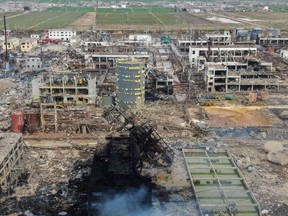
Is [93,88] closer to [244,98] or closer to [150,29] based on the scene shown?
[244,98]

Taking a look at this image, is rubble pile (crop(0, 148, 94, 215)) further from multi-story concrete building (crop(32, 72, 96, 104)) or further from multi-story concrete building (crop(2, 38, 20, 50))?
multi-story concrete building (crop(2, 38, 20, 50))

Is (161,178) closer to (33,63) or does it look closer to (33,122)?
(33,122)

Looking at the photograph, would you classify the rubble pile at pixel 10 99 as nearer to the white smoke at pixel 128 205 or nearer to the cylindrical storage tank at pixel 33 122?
the cylindrical storage tank at pixel 33 122

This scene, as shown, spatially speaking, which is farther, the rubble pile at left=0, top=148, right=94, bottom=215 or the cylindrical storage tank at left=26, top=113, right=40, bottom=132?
the cylindrical storage tank at left=26, top=113, right=40, bottom=132

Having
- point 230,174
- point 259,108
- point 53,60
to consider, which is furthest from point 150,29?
point 230,174

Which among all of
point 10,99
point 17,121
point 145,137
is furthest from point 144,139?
point 10,99

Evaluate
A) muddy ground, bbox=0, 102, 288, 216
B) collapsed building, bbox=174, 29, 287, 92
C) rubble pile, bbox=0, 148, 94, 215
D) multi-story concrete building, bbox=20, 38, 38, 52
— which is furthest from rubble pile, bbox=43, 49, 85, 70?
rubble pile, bbox=0, 148, 94, 215

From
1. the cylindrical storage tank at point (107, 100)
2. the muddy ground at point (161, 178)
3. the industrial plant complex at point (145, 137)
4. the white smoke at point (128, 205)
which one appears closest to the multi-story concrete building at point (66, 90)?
the industrial plant complex at point (145, 137)
